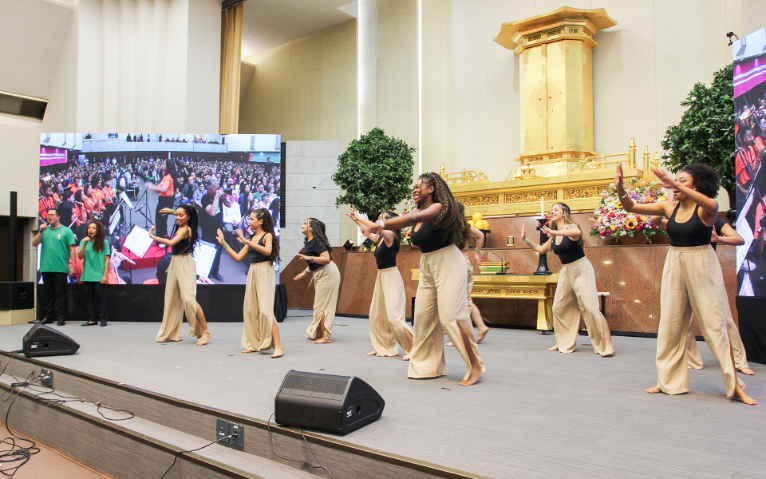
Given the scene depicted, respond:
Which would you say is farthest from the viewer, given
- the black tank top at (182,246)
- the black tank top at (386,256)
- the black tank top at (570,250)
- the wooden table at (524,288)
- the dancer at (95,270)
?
the dancer at (95,270)

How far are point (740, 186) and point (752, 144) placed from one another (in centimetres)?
42

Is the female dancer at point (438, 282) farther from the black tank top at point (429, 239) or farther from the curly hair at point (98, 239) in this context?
the curly hair at point (98, 239)

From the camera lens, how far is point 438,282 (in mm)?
4348

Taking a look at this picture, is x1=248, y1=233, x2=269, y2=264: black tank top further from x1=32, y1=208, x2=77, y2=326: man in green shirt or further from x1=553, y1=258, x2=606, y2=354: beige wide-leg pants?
x1=32, y1=208, x2=77, y2=326: man in green shirt

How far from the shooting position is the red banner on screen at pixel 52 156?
9977mm

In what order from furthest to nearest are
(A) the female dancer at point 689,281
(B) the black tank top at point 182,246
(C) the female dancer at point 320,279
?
(C) the female dancer at point 320,279 → (B) the black tank top at point 182,246 → (A) the female dancer at point 689,281

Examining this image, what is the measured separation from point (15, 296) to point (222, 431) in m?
7.91

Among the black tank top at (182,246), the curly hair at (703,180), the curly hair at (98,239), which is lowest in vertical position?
the black tank top at (182,246)

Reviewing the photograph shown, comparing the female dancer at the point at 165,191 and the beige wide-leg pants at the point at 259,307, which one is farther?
the female dancer at the point at 165,191

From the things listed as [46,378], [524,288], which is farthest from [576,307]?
[46,378]

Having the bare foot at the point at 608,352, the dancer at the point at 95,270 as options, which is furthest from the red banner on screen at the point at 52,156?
the bare foot at the point at 608,352

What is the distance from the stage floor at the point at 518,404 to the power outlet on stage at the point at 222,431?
128mm

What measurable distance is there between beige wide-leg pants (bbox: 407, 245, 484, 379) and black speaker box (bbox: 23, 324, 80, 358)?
354cm

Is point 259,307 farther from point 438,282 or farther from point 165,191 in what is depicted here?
point 165,191
